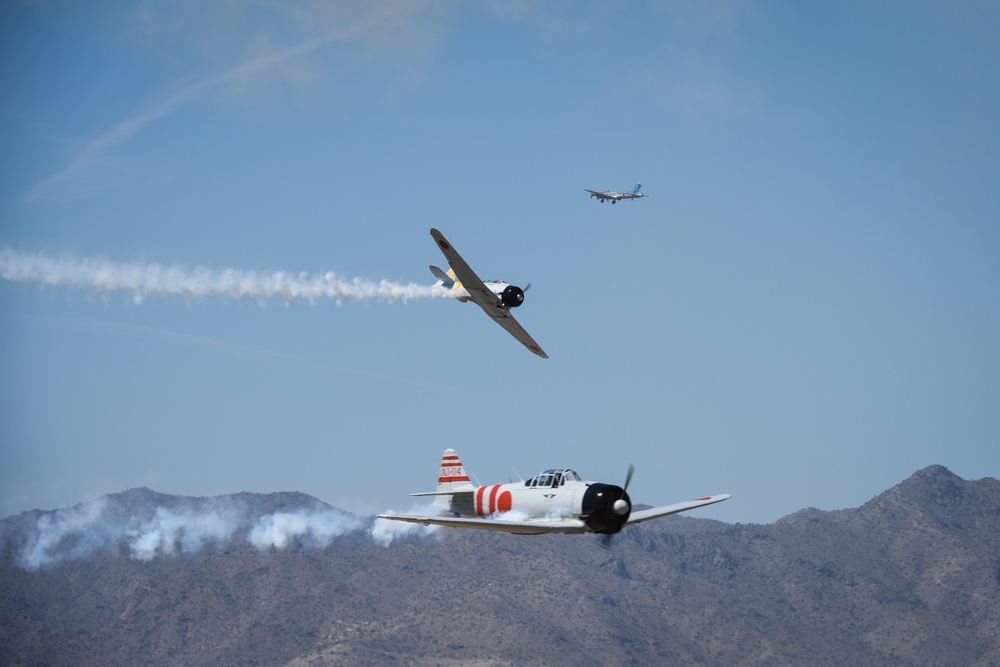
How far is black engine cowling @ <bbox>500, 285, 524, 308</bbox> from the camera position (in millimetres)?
100312

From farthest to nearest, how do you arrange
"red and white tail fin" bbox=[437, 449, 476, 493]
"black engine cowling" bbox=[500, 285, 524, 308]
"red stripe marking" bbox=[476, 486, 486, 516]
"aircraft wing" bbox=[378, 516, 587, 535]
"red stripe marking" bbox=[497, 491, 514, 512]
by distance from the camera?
"black engine cowling" bbox=[500, 285, 524, 308]
"red and white tail fin" bbox=[437, 449, 476, 493]
"red stripe marking" bbox=[476, 486, 486, 516]
"red stripe marking" bbox=[497, 491, 514, 512]
"aircraft wing" bbox=[378, 516, 587, 535]

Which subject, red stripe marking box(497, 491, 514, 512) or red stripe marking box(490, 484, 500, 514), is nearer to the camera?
red stripe marking box(497, 491, 514, 512)

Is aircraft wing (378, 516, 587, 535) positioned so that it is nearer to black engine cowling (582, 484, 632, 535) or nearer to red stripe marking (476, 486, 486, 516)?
black engine cowling (582, 484, 632, 535)

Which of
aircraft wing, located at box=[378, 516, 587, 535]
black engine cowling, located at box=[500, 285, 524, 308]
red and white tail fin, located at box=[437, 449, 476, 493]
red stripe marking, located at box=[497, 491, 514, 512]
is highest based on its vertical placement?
black engine cowling, located at box=[500, 285, 524, 308]

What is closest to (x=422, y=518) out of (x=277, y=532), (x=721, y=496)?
(x=721, y=496)

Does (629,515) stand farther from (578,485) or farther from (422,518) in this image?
(422,518)

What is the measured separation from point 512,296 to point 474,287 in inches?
153

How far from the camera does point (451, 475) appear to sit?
92562 millimetres

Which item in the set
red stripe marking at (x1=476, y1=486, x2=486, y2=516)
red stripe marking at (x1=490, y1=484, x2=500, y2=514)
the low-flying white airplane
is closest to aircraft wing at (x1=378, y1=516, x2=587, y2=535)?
the low-flying white airplane

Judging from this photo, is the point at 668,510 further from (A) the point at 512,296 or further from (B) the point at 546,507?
(A) the point at 512,296

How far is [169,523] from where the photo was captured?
163875 mm

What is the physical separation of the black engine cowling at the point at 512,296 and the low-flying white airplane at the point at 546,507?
61.0 ft

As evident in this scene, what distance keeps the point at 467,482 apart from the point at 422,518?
12.8m

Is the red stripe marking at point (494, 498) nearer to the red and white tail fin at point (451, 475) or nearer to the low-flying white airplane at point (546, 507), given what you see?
the low-flying white airplane at point (546, 507)
